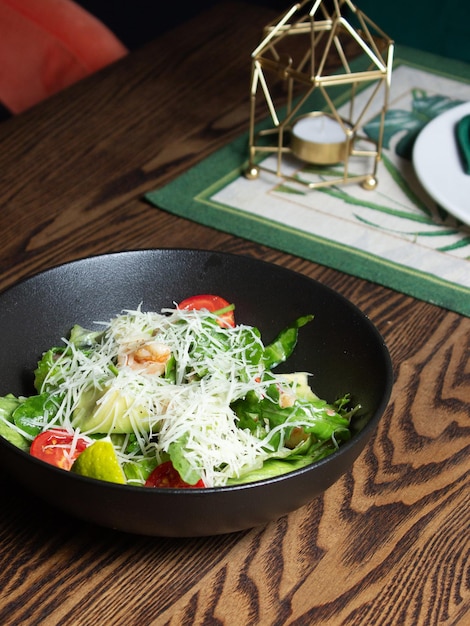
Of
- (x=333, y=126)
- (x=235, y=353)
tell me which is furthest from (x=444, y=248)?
(x=235, y=353)

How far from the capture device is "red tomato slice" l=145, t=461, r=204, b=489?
0.79 metres

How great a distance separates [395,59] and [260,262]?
1.05 metres

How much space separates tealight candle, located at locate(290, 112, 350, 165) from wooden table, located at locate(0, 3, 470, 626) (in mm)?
208

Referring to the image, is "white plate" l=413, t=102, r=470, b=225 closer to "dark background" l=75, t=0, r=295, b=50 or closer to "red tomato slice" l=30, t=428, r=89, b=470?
"red tomato slice" l=30, t=428, r=89, b=470

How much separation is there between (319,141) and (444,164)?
22 cm

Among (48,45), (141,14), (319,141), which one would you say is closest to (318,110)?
(319,141)

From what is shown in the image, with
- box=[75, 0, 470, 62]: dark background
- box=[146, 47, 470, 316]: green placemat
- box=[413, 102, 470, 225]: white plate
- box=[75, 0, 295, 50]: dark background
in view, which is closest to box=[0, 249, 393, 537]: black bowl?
box=[146, 47, 470, 316]: green placemat

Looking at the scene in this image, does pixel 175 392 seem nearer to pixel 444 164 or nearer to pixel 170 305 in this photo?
pixel 170 305

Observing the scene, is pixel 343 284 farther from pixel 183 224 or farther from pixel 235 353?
pixel 235 353

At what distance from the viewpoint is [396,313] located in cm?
120

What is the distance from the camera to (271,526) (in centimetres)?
87

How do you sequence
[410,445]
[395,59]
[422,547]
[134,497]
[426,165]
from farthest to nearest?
1. [395,59]
2. [426,165]
3. [410,445]
4. [422,547]
5. [134,497]

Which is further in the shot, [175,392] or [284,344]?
[284,344]

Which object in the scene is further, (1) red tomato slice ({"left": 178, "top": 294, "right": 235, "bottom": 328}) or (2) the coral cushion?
(2) the coral cushion
